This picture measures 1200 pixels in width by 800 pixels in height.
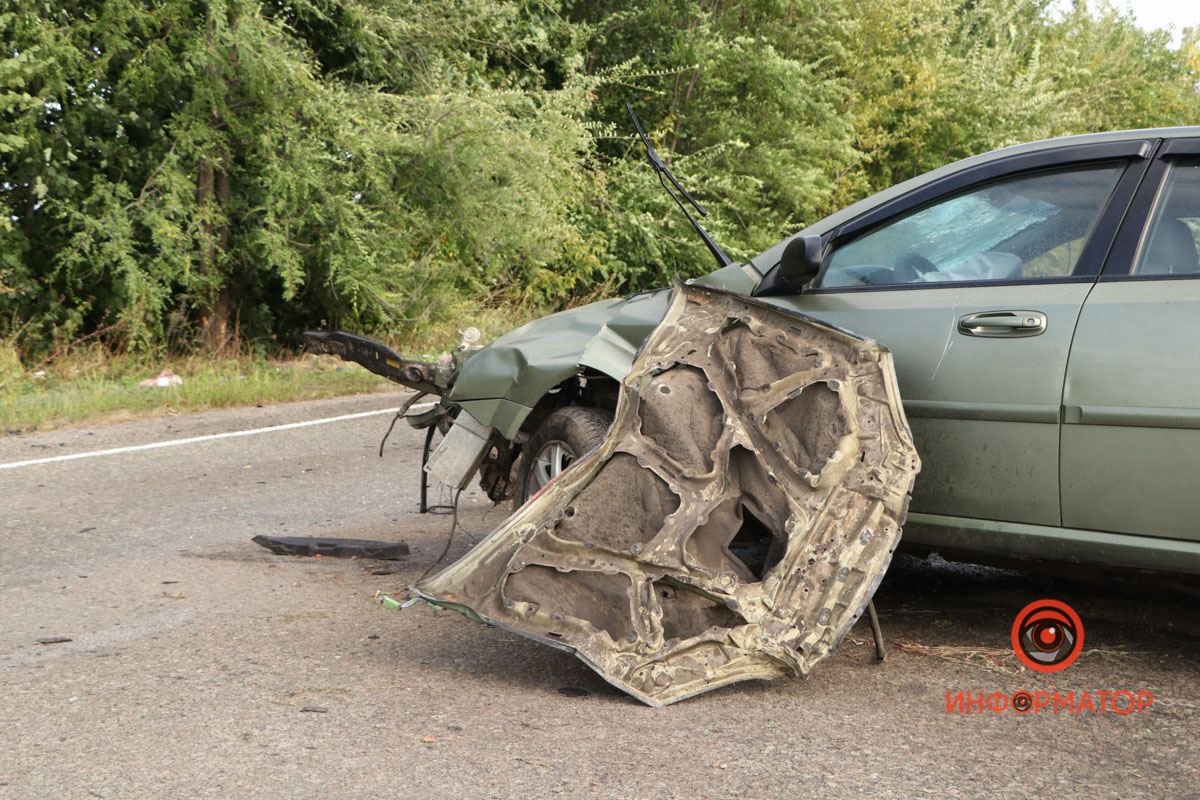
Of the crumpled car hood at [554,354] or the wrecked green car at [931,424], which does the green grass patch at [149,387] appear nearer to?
the crumpled car hood at [554,354]

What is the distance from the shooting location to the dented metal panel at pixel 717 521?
3576mm

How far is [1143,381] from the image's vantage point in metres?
3.61

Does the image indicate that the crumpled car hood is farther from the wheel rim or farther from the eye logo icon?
the eye logo icon

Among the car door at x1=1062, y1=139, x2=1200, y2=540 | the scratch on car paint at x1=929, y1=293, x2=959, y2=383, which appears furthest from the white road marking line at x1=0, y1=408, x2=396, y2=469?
the car door at x1=1062, y1=139, x2=1200, y2=540

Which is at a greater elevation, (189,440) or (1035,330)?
(1035,330)

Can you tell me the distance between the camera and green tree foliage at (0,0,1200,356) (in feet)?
42.3

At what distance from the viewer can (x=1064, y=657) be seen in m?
4.07

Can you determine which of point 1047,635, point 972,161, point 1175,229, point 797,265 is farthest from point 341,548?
point 1175,229

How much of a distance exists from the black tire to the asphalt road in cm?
74

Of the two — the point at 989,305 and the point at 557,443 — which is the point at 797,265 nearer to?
the point at 989,305

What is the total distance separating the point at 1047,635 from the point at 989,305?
1.29 meters

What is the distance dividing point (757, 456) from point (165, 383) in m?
9.64

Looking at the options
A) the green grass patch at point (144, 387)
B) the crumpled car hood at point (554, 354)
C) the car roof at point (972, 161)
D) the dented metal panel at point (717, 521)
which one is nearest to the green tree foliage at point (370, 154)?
the green grass patch at point (144, 387)

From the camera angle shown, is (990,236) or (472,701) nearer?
(472,701)
